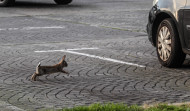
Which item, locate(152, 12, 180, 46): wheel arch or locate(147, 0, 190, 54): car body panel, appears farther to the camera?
locate(152, 12, 180, 46): wheel arch

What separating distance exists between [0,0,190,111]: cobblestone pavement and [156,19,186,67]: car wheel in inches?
6.5

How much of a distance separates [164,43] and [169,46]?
0.47 feet

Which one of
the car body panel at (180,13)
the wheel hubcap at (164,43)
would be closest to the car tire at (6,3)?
the car body panel at (180,13)

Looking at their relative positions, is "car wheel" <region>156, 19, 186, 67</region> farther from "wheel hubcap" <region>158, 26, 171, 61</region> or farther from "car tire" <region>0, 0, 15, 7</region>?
"car tire" <region>0, 0, 15, 7</region>

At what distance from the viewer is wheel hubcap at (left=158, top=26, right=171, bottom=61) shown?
31.7 ft

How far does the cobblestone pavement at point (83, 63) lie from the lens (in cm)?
743

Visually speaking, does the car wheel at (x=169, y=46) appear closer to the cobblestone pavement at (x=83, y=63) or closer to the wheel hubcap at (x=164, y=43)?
the wheel hubcap at (x=164, y=43)

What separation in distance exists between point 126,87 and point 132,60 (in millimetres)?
2435

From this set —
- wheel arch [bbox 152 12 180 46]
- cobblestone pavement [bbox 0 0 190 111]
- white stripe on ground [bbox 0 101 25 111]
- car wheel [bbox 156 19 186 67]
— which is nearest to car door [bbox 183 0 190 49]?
car wheel [bbox 156 19 186 67]

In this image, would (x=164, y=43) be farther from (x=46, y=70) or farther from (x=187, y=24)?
(x=46, y=70)

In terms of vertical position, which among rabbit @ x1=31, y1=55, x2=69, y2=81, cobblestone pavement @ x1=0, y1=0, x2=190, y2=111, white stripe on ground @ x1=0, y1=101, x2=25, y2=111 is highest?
white stripe on ground @ x1=0, y1=101, x2=25, y2=111

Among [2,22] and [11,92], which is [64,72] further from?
[2,22]

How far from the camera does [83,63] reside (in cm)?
1011

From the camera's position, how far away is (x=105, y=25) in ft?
53.5
